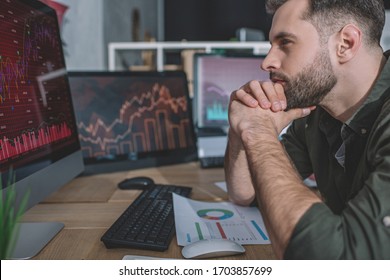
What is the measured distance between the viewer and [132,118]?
1.49 metres

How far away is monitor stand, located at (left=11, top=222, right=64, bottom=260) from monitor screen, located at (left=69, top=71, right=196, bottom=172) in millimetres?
550

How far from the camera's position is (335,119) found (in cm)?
102

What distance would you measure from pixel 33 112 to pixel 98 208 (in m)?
0.32

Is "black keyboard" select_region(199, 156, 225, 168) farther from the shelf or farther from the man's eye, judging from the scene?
the shelf

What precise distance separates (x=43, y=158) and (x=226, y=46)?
1.59 m

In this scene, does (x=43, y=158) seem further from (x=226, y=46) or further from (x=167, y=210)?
(x=226, y=46)

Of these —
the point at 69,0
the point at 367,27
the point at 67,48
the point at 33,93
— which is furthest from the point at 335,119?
the point at 69,0

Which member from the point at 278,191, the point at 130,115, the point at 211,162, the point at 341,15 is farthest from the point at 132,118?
the point at 278,191

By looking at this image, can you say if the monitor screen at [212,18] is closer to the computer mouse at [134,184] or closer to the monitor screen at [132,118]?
the monitor screen at [132,118]

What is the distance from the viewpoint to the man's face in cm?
90

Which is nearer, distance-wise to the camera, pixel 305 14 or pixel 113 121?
A: pixel 305 14

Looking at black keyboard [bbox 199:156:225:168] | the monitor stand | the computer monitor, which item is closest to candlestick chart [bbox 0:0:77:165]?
the computer monitor

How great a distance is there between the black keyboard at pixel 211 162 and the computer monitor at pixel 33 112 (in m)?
0.61
